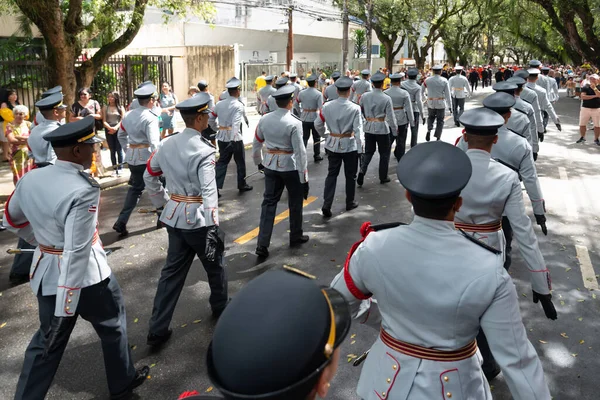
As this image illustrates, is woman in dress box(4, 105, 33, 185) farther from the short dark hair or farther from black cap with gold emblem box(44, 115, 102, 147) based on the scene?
the short dark hair

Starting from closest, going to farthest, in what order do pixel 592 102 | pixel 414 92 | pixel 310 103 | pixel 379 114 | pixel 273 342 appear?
1. pixel 273 342
2. pixel 379 114
3. pixel 310 103
4. pixel 414 92
5. pixel 592 102

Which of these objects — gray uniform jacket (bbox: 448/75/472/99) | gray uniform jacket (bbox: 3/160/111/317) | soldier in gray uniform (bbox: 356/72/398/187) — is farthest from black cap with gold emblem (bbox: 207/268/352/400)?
gray uniform jacket (bbox: 448/75/472/99)

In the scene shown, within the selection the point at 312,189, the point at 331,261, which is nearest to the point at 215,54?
the point at 312,189

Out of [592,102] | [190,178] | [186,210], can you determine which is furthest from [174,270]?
[592,102]

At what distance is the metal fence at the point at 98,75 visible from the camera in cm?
1300

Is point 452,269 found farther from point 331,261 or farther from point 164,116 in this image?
point 164,116

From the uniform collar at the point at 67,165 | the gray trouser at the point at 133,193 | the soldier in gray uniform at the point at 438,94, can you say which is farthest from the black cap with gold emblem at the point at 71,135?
the soldier in gray uniform at the point at 438,94

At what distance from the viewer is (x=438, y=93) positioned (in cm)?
1456

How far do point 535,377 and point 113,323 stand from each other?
2.72 meters

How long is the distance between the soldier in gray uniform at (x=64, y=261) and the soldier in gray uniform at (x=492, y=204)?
251 centimetres

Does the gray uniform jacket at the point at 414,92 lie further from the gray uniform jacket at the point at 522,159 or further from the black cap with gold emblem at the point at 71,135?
the black cap with gold emblem at the point at 71,135

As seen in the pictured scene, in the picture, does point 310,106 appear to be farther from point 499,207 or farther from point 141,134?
point 499,207

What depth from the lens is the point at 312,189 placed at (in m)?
10.1

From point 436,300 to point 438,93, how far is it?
43.4ft
